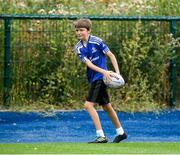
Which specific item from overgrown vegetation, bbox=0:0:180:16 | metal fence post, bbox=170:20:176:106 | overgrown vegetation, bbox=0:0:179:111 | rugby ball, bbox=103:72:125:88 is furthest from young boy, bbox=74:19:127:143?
overgrown vegetation, bbox=0:0:180:16

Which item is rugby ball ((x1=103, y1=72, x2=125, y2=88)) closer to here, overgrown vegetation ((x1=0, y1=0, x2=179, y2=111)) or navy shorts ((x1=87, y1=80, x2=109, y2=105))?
navy shorts ((x1=87, y1=80, x2=109, y2=105))

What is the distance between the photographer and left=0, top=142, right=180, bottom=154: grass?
9.88 meters

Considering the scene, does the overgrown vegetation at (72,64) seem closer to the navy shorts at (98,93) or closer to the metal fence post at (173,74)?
the metal fence post at (173,74)

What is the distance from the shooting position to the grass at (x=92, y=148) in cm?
988

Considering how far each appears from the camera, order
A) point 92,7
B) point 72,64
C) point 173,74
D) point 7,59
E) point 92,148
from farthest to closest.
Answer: point 92,7, point 173,74, point 72,64, point 7,59, point 92,148

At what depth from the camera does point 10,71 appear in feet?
48.7

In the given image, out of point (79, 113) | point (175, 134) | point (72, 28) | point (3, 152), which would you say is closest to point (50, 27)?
point (72, 28)

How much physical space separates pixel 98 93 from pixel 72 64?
406 centimetres

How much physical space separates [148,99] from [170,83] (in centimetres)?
64

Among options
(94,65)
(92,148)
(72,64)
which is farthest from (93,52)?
(72,64)

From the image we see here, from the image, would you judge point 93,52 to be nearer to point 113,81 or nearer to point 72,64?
point 113,81

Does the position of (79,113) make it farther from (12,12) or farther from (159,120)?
(12,12)

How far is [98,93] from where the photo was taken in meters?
11.0

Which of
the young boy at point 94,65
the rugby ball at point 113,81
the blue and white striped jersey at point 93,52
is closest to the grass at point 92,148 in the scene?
the young boy at point 94,65
